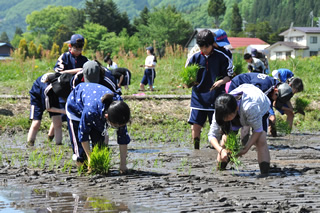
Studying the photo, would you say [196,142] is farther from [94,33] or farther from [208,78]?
[94,33]

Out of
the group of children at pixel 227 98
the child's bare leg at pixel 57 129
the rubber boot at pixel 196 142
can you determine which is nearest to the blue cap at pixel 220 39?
the group of children at pixel 227 98

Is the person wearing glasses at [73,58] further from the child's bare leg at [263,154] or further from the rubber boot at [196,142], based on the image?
the child's bare leg at [263,154]

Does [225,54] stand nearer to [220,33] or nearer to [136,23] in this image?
[220,33]

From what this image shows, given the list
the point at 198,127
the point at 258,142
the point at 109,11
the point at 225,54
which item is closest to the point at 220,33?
the point at 225,54

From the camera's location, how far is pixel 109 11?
258ft

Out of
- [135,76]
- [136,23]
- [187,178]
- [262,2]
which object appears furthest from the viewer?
[262,2]

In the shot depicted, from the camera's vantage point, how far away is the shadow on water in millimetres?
4469

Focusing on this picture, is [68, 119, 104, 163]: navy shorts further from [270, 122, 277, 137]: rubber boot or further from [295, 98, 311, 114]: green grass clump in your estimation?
[295, 98, 311, 114]: green grass clump

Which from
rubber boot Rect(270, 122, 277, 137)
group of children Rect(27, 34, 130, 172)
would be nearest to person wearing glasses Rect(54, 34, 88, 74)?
group of children Rect(27, 34, 130, 172)

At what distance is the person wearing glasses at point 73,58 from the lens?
325 inches

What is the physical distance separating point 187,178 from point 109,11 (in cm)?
7518

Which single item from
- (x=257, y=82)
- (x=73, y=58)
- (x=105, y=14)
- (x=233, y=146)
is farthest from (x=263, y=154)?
(x=105, y=14)

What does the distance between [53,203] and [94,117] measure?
4.10 feet

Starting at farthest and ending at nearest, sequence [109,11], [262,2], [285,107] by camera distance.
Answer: [262,2] < [109,11] < [285,107]
